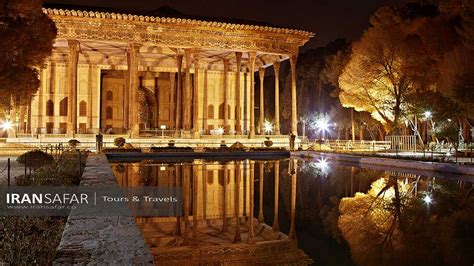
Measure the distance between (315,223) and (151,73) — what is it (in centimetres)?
3321

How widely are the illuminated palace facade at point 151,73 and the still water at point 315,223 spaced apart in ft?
54.5

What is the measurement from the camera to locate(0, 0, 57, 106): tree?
13297 millimetres

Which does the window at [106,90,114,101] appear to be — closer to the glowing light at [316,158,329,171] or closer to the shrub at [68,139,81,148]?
the shrub at [68,139,81,148]

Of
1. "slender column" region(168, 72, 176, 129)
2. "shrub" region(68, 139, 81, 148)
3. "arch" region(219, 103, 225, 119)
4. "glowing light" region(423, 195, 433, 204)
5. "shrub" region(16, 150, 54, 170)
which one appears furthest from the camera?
"arch" region(219, 103, 225, 119)

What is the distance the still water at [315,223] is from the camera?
5.93 meters

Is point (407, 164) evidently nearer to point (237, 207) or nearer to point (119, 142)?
point (237, 207)

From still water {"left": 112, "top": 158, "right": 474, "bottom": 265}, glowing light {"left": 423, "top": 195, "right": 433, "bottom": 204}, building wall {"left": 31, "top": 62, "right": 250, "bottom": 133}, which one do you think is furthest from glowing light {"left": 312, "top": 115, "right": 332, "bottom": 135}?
glowing light {"left": 423, "top": 195, "right": 433, "bottom": 204}

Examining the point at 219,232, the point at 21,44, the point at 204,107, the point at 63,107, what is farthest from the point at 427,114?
the point at 63,107

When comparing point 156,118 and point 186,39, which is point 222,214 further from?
point 156,118

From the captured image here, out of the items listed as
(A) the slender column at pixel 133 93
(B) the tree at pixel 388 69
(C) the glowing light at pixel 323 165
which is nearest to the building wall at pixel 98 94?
(A) the slender column at pixel 133 93

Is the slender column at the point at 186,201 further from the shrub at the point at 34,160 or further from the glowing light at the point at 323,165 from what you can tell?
the glowing light at the point at 323,165

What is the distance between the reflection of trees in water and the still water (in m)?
0.01

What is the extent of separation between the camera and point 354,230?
23.9ft

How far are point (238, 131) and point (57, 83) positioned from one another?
13.6 meters
